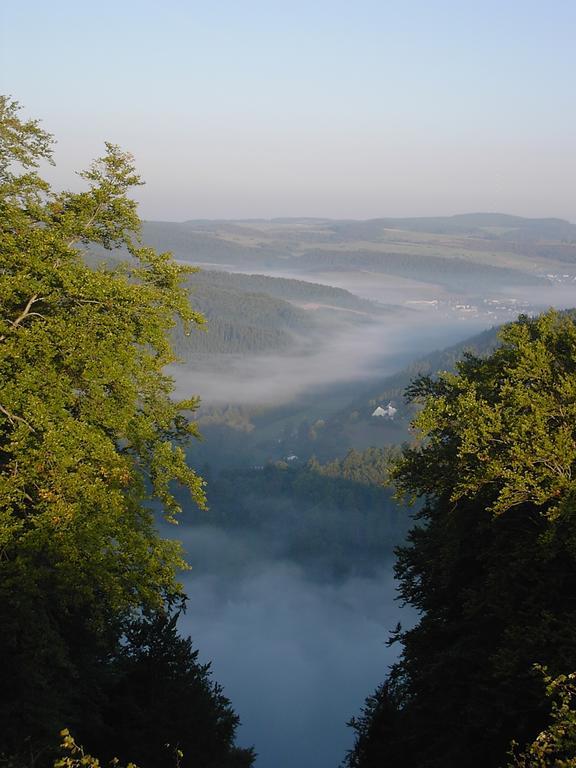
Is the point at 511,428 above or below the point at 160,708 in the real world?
above

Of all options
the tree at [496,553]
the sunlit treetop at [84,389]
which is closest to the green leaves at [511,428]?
the tree at [496,553]

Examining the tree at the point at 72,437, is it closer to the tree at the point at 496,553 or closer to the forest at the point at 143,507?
the forest at the point at 143,507

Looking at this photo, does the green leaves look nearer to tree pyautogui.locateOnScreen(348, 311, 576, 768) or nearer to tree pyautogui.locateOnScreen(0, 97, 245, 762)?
tree pyautogui.locateOnScreen(348, 311, 576, 768)

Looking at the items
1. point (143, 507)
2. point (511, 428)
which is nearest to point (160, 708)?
point (143, 507)

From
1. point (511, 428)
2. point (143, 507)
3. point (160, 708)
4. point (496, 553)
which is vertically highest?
point (511, 428)

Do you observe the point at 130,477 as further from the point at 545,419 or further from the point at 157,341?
the point at 545,419

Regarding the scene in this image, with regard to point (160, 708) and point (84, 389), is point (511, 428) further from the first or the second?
point (160, 708)
